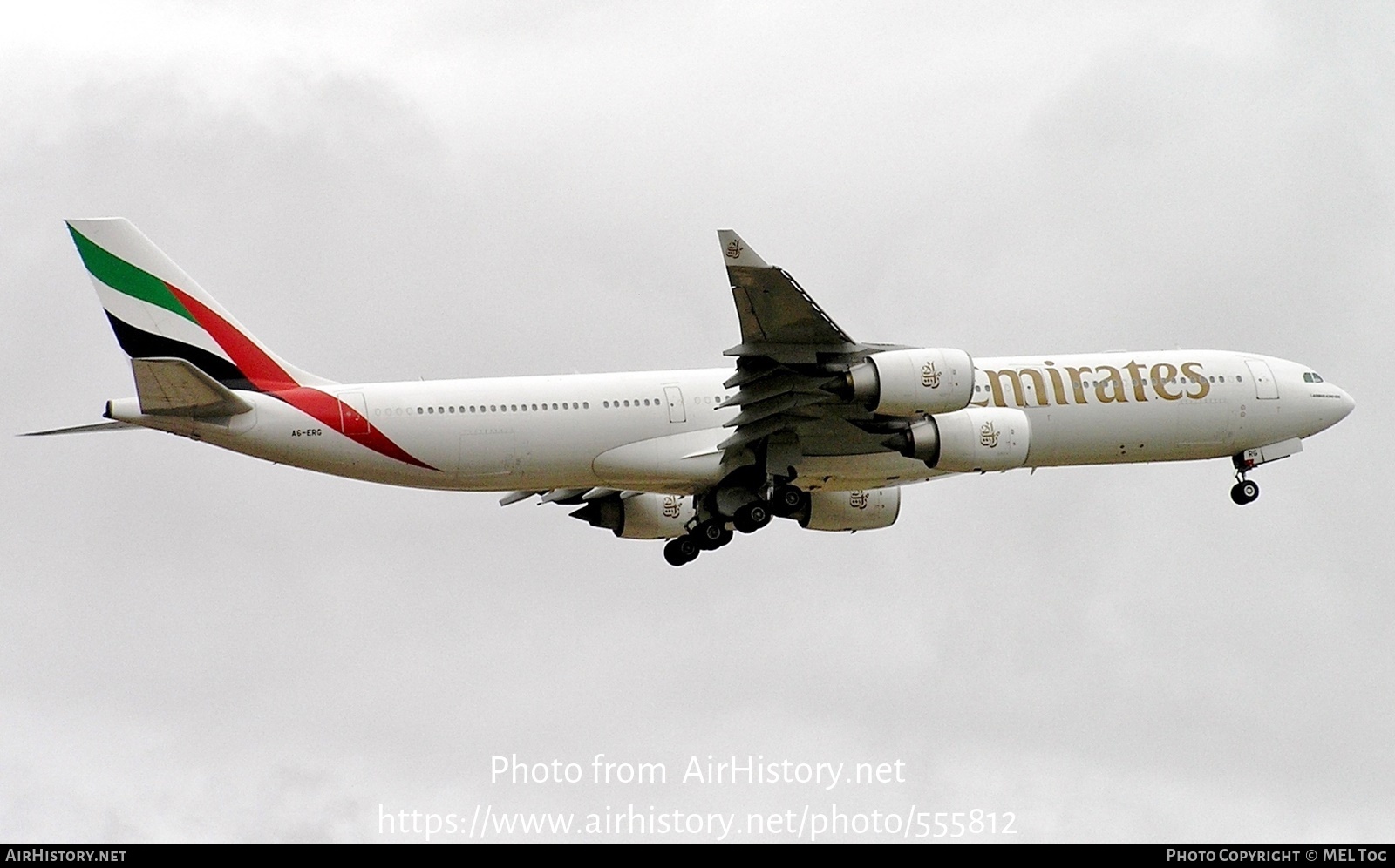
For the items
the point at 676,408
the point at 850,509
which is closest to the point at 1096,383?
the point at 850,509

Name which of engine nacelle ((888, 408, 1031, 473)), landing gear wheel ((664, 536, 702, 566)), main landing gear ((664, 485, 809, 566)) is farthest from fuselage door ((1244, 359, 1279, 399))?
landing gear wheel ((664, 536, 702, 566))

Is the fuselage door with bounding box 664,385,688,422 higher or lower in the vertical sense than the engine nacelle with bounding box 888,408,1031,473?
higher

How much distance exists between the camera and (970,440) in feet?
154

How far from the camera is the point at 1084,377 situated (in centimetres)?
5003

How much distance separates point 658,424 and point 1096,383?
1154 cm

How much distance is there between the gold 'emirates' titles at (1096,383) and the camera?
49.4 meters

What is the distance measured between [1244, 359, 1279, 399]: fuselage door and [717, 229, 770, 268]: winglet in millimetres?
16885

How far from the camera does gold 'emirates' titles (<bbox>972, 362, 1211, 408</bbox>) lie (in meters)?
49.4

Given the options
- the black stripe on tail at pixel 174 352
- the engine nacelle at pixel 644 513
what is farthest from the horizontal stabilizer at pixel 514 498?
the black stripe on tail at pixel 174 352

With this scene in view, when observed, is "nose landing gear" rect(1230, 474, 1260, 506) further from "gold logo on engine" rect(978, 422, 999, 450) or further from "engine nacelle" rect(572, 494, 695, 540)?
"engine nacelle" rect(572, 494, 695, 540)

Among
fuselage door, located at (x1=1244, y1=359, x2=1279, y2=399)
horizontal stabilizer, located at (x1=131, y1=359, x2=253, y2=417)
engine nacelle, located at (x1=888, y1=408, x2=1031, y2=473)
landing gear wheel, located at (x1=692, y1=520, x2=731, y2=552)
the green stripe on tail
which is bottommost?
horizontal stabilizer, located at (x1=131, y1=359, x2=253, y2=417)

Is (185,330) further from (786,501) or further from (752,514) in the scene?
(786,501)

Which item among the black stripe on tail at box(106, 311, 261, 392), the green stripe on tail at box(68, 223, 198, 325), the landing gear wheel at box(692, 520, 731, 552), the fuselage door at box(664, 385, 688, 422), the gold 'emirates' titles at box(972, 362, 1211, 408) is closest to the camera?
the black stripe on tail at box(106, 311, 261, 392)

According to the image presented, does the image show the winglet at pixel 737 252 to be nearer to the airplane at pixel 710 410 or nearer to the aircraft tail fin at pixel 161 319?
the airplane at pixel 710 410
